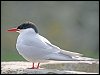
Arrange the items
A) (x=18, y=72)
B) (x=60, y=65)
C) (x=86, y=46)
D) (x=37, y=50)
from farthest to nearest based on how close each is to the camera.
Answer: (x=86, y=46), (x=60, y=65), (x=37, y=50), (x=18, y=72)

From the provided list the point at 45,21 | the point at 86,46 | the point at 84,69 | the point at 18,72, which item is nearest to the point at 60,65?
the point at 84,69

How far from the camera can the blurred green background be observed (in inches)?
634

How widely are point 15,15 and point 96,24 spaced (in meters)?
2.64

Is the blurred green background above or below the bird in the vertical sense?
above

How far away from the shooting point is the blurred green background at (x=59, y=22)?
1609 cm

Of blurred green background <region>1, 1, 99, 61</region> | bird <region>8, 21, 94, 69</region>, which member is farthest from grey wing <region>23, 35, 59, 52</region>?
blurred green background <region>1, 1, 99, 61</region>

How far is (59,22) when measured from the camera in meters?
17.3

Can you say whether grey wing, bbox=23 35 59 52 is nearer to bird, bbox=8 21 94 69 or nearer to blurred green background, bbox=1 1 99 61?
bird, bbox=8 21 94 69

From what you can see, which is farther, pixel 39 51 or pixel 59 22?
pixel 59 22

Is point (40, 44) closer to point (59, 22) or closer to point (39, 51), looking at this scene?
point (39, 51)

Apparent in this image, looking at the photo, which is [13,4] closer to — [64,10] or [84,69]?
[64,10]

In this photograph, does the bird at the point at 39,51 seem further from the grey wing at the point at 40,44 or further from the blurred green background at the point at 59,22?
the blurred green background at the point at 59,22

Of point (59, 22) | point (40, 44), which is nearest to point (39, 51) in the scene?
point (40, 44)

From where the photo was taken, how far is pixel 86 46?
16.2 meters
